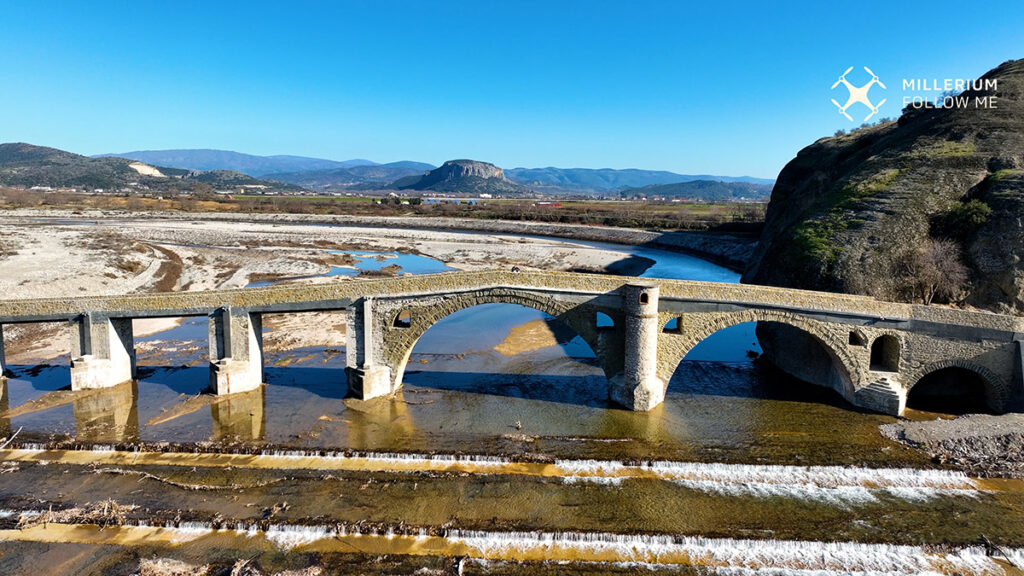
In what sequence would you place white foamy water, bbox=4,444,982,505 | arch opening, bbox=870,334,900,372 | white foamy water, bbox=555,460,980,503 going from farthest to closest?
arch opening, bbox=870,334,900,372
white foamy water, bbox=4,444,982,505
white foamy water, bbox=555,460,980,503

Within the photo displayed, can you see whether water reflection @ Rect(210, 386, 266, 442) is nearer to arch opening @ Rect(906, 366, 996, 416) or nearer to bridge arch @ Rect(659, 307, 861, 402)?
bridge arch @ Rect(659, 307, 861, 402)

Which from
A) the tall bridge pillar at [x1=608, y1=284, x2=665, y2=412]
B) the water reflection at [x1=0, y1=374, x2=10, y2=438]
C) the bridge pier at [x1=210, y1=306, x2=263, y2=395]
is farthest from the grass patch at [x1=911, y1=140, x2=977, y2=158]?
the water reflection at [x1=0, y1=374, x2=10, y2=438]

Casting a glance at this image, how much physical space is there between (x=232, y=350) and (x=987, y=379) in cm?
3453

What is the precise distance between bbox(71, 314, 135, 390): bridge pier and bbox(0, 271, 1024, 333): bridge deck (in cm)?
62

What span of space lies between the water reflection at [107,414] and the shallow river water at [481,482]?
0.12m

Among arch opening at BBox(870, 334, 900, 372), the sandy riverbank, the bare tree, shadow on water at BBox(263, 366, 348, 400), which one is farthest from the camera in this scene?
the sandy riverbank

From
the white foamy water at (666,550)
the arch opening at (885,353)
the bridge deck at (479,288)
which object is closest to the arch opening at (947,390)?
the arch opening at (885,353)

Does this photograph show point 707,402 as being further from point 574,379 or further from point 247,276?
point 247,276

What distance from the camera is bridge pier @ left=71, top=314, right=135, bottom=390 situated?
26.1 metres

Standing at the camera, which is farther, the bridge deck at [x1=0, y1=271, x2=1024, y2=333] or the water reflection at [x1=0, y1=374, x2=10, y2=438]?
the bridge deck at [x1=0, y1=271, x2=1024, y2=333]

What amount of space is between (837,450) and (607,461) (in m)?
9.20

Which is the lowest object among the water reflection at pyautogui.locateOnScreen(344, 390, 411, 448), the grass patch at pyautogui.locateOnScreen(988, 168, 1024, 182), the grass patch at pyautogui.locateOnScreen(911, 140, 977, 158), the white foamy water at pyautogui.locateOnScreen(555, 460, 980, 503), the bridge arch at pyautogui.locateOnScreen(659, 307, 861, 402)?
the white foamy water at pyautogui.locateOnScreen(555, 460, 980, 503)

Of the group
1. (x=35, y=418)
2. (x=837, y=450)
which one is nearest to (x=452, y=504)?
(x=837, y=450)

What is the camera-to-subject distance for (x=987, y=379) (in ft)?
78.3
